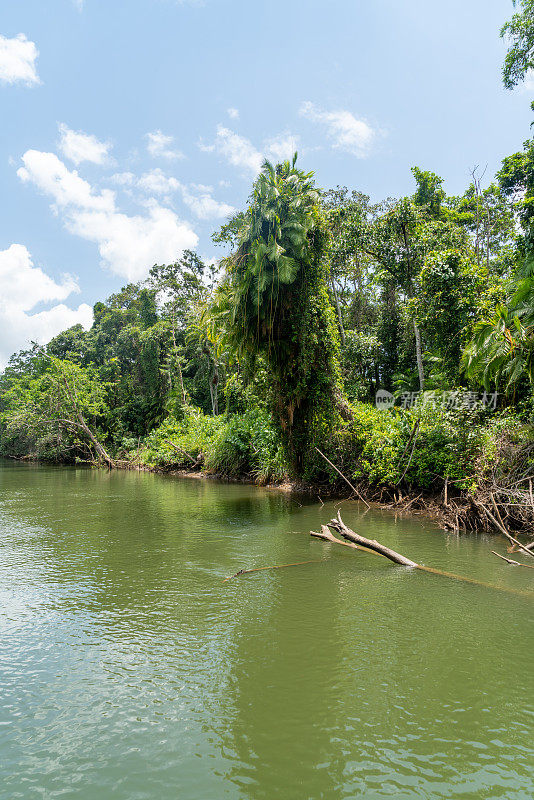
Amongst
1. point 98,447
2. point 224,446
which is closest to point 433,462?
point 224,446

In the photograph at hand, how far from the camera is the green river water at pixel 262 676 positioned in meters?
2.81

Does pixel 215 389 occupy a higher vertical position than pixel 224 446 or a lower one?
higher

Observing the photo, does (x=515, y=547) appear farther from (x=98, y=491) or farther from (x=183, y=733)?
(x=98, y=491)

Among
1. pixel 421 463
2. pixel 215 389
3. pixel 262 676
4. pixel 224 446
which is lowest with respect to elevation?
pixel 262 676

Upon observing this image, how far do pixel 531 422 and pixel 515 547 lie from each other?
287 cm

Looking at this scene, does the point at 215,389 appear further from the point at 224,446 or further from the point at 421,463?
the point at 421,463

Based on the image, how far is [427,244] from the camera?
19.1 m

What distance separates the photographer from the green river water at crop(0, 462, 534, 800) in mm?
2811

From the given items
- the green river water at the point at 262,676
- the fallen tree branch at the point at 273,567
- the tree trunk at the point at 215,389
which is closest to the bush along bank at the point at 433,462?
the green river water at the point at 262,676

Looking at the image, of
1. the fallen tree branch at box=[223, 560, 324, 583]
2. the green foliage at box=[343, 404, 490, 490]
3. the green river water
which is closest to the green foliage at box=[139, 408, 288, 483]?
the green foliage at box=[343, 404, 490, 490]

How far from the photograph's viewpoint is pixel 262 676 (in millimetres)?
3916

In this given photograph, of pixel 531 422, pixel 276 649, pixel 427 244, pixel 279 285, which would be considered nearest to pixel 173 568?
pixel 276 649

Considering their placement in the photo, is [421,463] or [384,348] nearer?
[421,463]

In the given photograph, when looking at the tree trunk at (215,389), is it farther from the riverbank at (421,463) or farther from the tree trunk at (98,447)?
the riverbank at (421,463)
